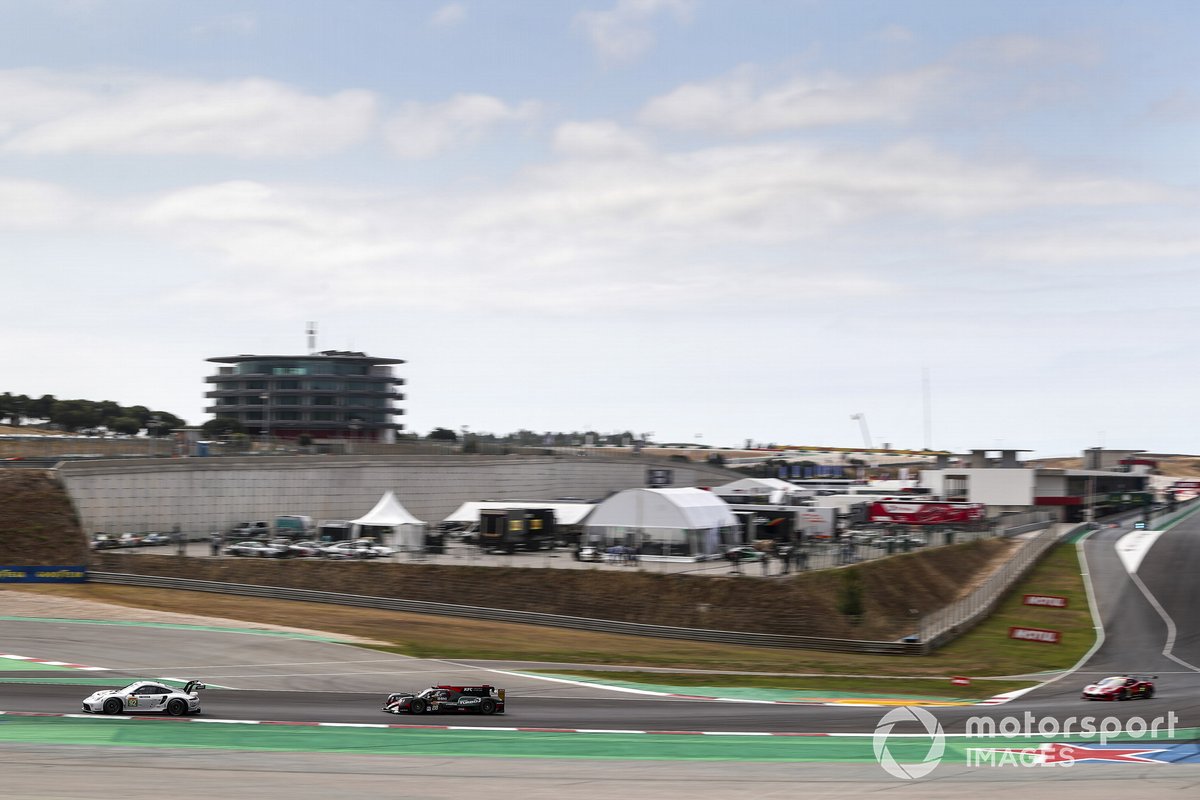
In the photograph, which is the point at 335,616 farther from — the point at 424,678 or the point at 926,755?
the point at 926,755

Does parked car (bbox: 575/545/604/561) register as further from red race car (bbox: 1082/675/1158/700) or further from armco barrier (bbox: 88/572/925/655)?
red race car (bbox: 1082/675/1158/700)

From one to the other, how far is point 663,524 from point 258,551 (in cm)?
2243

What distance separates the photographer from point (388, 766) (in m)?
22.6

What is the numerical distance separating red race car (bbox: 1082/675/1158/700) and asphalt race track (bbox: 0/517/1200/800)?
1.63 ft

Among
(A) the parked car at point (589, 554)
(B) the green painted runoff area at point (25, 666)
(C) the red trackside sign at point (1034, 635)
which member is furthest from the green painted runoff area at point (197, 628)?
(C) the red trackside sign at point (1034, 635)

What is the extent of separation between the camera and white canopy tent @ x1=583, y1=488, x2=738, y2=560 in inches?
2389

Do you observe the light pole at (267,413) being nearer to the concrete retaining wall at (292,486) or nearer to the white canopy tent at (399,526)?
the concrete retaining wall at (292,486)

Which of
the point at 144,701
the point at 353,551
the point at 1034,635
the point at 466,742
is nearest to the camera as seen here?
the point at 466,742

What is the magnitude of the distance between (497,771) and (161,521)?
168 feet

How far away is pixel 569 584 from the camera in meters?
54.8

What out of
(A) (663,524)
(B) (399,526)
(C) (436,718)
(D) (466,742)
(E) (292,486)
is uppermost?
(E) (292,486)

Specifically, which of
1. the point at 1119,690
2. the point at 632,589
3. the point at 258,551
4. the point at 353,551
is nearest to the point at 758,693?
the point at 1119,690

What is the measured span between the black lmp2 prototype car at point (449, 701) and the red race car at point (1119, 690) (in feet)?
60.4

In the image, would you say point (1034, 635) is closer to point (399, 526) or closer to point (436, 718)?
point (436, 718)
